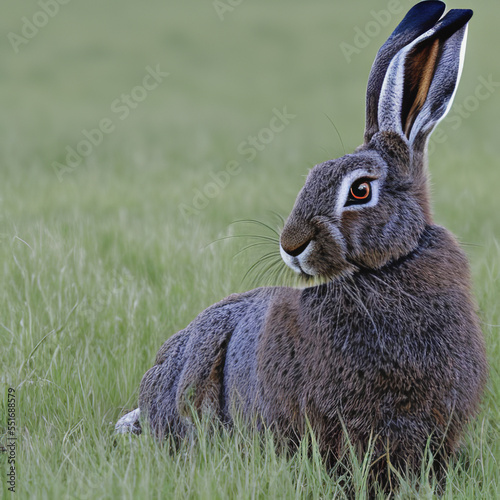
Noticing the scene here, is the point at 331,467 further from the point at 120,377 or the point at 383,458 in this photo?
the point at 120,377

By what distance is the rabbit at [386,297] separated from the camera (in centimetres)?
268

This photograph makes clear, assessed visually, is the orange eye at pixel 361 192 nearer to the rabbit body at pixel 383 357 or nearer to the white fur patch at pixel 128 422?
the rabbit body at pixel 383 357

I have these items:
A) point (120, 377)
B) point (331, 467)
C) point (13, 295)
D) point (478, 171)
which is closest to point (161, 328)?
point (120, 377)

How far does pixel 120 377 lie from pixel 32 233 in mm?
2083

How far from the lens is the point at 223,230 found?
6328 mm

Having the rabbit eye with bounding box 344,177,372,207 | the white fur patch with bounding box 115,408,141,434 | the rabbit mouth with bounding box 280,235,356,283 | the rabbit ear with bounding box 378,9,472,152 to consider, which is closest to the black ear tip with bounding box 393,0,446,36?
the rabbit ear with bounding box 378,9,472,152

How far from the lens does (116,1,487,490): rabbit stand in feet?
8.79

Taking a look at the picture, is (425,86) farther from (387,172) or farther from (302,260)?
(302,260)

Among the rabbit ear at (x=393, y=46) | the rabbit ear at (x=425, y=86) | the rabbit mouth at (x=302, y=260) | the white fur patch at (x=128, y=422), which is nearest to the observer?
the rabbit mouth at (x=302, y=260)

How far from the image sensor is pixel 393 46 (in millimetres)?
2898

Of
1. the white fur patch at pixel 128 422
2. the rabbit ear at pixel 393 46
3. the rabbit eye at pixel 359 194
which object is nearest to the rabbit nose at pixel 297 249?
the rabbit eye at pixel 359 194

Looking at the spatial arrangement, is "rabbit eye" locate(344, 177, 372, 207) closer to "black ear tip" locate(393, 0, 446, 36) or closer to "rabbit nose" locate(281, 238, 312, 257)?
"rabbit nose" locate(281, 238, 312, 257)

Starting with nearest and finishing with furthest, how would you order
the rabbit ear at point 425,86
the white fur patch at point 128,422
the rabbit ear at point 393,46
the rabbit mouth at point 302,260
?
the rabbit mouth at point 302,260 < the rabbit ear at point 425,86 < the rabbit ear at point 393,46 < the white fur patch at point 128,422

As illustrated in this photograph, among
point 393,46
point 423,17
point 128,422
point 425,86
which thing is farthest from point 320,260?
point 128,422
